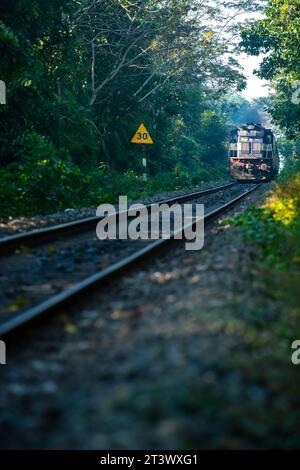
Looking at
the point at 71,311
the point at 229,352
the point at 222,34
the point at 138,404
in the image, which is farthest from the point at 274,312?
the point at 222,34

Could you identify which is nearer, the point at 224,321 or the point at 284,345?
the point at 284,345

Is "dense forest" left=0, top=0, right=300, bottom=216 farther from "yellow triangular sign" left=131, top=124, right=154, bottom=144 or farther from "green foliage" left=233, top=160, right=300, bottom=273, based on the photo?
"green foliage" left=233, top=160, right=300, bottom=273

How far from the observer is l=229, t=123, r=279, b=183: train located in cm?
3628

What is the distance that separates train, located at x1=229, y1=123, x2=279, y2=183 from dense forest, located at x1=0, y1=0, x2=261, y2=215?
283 cm

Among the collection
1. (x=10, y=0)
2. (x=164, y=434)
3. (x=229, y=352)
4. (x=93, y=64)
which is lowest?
(x=164, y=434)

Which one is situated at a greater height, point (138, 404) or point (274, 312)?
point (274, 312)

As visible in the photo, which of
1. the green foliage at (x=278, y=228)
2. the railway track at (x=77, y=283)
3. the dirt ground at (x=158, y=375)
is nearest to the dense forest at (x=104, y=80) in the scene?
the railway track at (x=77, y=283)

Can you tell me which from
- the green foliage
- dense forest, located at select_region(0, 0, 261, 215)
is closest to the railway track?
the green foliage

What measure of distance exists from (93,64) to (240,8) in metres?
13.1

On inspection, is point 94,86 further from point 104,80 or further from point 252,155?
point 252,155

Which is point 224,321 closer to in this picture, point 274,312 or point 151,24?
point 274,312

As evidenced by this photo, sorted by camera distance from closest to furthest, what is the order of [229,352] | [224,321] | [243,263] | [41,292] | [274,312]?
1. [229,352]
2. [224,321]
3. [274,312]
4. [41,292]
5. [243,263]

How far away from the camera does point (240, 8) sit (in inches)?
1420

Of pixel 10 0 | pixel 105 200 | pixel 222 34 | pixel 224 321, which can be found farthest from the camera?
pixel 222 34
